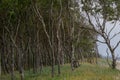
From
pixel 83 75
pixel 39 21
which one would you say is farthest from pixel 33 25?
pixel 83 75

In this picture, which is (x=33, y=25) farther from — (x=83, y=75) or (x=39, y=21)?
(x=83, y=75)

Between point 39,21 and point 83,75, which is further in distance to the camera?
point 39,21

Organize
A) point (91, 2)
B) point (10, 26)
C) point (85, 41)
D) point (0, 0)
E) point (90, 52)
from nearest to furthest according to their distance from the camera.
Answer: point (0, 0) → point (10, 26) → point (91, 2) → point (85, 41) → point (90, 52)

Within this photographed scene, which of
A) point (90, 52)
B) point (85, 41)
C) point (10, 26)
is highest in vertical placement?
point (10, 26)

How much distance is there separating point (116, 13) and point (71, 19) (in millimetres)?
5557

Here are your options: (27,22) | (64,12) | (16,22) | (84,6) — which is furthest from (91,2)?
(16,22)

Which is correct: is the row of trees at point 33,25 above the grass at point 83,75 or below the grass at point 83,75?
above

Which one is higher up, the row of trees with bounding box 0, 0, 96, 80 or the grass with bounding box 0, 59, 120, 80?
the row of trees with bounding box 0, 0, 96, 80

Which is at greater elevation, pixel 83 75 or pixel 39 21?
pixel 39 21

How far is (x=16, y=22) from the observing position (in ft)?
112

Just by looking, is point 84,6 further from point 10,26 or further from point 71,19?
point 10,26

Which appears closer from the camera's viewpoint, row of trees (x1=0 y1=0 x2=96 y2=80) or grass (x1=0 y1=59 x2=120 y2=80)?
grass (x1=0 y1=59 x2=120 y2=80)

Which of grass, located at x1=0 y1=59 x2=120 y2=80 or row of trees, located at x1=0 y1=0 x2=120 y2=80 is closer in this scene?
grass, located at x1=0 y1=59 x2=120 y2=80

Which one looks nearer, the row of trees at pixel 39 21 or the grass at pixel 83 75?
the grass at pixel 83 75
